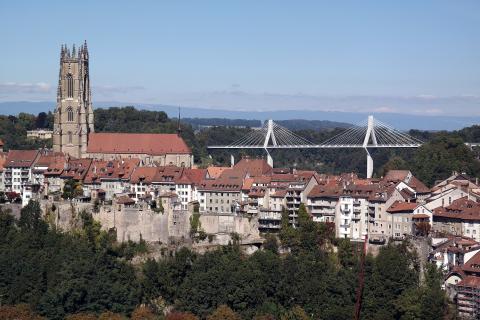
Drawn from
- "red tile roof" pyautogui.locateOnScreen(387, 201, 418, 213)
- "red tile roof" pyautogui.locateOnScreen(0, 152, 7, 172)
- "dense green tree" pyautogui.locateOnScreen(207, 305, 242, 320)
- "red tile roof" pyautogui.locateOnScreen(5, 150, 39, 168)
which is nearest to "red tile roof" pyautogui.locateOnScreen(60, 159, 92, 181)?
"red tile roof" pyautogui.locateOnScreen(5, 150, 39, 168)

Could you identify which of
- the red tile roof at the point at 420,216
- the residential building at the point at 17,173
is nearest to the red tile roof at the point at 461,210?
the red tile roof at the point at 420,216

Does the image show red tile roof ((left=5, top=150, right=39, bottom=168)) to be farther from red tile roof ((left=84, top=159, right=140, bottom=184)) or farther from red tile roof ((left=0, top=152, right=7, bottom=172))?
red tile roof ((left=84, top=159, right=140, bottom=184))

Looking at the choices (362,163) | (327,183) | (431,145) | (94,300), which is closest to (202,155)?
(362,163)

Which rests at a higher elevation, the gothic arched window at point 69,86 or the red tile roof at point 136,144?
the gothic arched window at point 69,86

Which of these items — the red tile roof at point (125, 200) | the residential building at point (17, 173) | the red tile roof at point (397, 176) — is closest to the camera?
the red tile roof at point (125, 200)

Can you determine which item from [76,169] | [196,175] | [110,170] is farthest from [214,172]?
[76,169]

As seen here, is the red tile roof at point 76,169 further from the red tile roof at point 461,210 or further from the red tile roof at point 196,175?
the red tile roof at point 461,210
